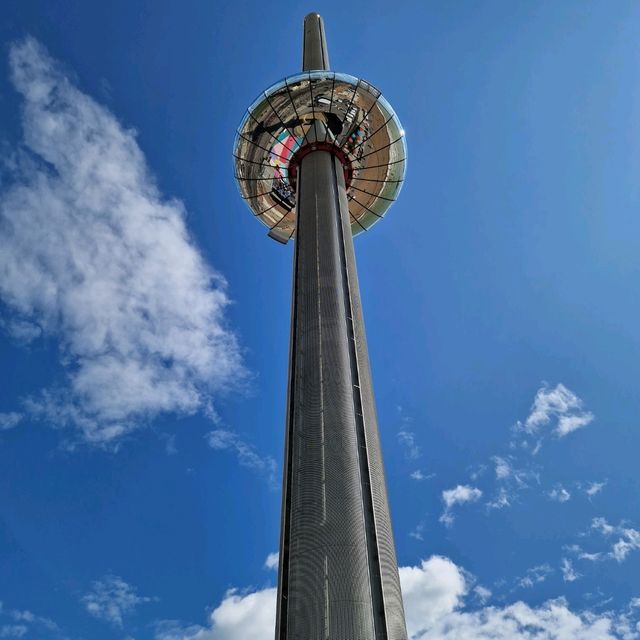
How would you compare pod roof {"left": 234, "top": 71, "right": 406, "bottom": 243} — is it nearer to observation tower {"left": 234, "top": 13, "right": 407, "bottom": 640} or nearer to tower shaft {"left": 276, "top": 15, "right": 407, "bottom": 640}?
observation tower {"left": 234, "top": 13, "right": 407, "bottom": 640}

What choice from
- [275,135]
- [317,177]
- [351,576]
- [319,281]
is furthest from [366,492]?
[275,135]

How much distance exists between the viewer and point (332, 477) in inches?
467

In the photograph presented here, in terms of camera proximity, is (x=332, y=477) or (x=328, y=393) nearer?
(x=332, y=477)

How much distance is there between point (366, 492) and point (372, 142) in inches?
810

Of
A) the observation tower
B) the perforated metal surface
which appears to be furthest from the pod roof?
the perforated metal surface

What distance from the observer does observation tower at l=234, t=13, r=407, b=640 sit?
33.4ft

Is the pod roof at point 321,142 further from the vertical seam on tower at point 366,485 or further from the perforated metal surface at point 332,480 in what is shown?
the vertical seam on tower at point 366,485

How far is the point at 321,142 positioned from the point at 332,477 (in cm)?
1600

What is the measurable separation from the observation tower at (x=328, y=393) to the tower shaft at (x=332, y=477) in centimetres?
3

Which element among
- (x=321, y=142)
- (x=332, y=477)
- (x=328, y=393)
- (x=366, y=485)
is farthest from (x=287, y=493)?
(x=321, y=142)

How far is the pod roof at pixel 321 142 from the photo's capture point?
25906mm

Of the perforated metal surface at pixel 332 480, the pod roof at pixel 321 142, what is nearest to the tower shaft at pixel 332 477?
the perforated metal surface at pixel 332 480

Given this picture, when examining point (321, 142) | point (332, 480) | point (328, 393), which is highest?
point (321, 142)

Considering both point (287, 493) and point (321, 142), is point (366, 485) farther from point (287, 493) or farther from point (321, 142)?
point (321, 142)
